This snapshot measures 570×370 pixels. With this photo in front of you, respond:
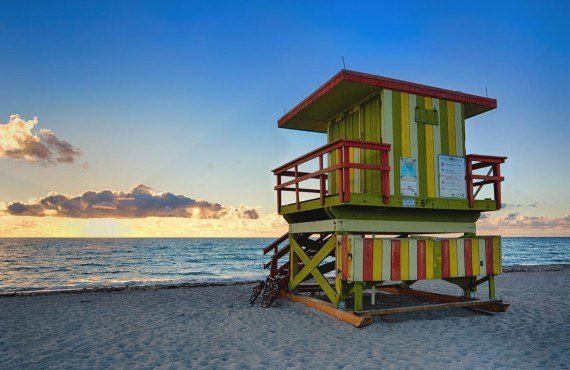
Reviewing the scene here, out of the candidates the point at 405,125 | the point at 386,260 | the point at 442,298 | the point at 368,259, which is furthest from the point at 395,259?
the point at 442,298

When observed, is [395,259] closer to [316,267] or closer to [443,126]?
[316,267]

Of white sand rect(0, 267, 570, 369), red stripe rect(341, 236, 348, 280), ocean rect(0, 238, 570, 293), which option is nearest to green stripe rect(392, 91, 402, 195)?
red stripe rect(341, 236, 348, 280)

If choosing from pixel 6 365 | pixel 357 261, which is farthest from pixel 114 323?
pixel 357 261

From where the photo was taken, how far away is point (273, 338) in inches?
310

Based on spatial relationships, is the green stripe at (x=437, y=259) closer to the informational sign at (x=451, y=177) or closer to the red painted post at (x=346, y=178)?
the informational sign at (x=451, y=177)

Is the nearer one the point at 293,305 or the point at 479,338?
the point at 479,338

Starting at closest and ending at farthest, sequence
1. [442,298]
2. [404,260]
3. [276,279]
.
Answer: [404,260] < [442,298] < [276,279]

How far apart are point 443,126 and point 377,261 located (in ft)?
13.6

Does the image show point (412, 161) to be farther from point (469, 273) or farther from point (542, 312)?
point (542, 312)

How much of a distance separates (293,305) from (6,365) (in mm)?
6617

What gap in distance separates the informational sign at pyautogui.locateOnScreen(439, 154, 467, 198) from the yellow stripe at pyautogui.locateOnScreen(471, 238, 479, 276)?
3.83ft

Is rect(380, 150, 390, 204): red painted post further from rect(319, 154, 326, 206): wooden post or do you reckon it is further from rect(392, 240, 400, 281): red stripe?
rect(319, 154, 326, 206): wooden post

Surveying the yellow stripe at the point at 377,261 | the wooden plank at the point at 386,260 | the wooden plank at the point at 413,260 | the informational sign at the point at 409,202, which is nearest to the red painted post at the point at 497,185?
the informational sign at the point at 409,202

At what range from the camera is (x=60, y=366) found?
6.46 metres
